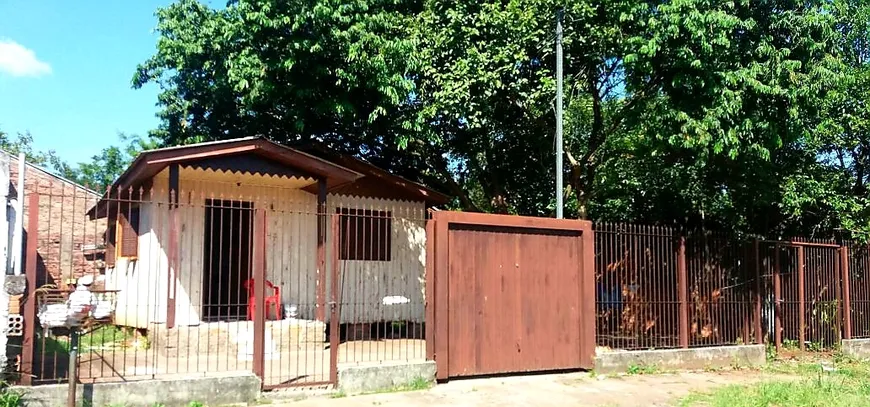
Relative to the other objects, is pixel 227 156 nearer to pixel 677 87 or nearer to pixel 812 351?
pixel 677 87

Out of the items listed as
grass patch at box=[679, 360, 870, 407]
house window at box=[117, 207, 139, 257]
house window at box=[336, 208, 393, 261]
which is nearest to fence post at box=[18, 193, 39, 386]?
house window at box=[117, 207, 139, 257]

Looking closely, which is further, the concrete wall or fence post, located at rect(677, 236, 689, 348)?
the concrete wall

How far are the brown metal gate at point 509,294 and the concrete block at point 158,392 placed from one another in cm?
241

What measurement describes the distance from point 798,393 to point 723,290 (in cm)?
319

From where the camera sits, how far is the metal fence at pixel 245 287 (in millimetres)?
8375

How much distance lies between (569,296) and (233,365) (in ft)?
14.9

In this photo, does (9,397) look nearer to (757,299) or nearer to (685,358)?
(685,358)

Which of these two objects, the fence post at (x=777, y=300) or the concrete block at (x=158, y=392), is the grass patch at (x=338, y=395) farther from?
the fence post at (x=777, y=300)

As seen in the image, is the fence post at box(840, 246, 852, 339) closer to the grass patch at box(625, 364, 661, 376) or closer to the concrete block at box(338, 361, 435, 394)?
the grass patch at box(625, 364, 661, 376)

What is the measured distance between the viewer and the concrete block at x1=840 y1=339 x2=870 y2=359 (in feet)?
41.5

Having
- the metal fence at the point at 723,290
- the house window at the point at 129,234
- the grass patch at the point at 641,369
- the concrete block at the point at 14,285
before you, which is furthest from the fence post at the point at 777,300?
the concrete block at the point at 14,285

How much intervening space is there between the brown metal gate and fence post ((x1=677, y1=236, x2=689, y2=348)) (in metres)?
1.74

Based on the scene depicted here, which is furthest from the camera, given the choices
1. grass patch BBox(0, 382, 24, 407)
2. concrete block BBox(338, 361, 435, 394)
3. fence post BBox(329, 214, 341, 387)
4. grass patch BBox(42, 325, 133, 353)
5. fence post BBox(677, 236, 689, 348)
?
fence post BBox(677, 236, 689, 348)

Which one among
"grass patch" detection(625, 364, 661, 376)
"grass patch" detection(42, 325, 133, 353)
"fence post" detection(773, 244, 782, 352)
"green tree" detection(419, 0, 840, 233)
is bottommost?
"grass patch" detection(625, 364, 661, 376)
